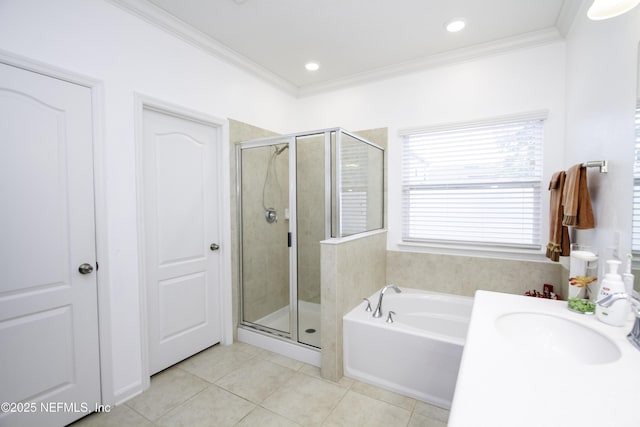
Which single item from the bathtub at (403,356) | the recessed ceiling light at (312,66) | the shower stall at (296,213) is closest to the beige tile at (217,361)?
the shower stall at (296,213)

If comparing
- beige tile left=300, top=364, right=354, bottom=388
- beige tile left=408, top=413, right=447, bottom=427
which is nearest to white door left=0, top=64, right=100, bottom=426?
beige tile left=300, top=364, right=354, bottom=388

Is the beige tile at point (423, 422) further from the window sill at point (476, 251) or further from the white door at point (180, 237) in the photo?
the white door at point (180, 237)

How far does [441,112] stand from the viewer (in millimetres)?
2820

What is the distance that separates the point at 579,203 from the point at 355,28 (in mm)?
1968

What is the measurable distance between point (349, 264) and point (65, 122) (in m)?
2.07

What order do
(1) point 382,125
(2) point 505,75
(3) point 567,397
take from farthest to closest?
(1) point 382,125
(2) point 505,75
(3) point 567,397

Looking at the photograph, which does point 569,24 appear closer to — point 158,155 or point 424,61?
point 424,61

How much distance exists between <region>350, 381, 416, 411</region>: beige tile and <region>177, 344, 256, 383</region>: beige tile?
0.97 meters

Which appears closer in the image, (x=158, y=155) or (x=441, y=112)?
(x=158, y=155)

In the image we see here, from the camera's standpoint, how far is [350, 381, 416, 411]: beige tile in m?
1.96

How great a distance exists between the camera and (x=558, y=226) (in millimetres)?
2023

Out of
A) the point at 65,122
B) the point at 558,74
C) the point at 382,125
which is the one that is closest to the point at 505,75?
the point at 558,74

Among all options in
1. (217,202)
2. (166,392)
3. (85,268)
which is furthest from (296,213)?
(166,392)

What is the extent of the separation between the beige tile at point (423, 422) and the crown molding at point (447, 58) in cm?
289
